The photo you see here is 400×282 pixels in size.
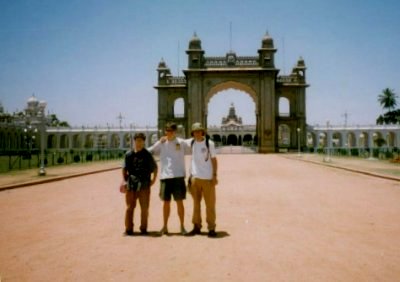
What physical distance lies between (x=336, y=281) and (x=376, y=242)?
1.93 metres

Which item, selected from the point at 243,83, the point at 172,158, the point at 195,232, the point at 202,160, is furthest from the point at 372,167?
the point at 243,83

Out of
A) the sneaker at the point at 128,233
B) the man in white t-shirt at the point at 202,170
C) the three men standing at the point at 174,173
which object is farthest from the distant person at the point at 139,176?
the man in white t-shirt at the point at 202,170

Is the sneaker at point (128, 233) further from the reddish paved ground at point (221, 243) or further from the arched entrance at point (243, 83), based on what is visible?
the arched entrance at point (243, 83)

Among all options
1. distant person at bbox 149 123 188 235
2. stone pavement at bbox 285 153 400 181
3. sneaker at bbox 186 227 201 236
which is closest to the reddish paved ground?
sneaker at bbox 186 227 201 236

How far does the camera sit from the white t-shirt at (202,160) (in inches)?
264

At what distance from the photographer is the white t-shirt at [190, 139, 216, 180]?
670cm

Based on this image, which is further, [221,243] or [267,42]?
[267,42]

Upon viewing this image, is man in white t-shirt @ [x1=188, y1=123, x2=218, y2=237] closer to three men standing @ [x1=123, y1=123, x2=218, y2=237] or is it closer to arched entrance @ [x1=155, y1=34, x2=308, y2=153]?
three men standing @ [x1=123, y1=123, x2=218, y2=237]

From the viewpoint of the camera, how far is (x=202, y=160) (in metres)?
6.71

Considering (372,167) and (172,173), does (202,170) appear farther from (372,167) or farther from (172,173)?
(372,167)

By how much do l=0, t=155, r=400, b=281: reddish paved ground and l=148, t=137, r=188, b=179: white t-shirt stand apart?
3.12 ft

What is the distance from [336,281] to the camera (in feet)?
14.1

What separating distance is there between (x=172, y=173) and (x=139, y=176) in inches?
20.8

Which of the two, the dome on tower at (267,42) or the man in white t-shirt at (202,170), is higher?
the dome on tower at (267,42)
